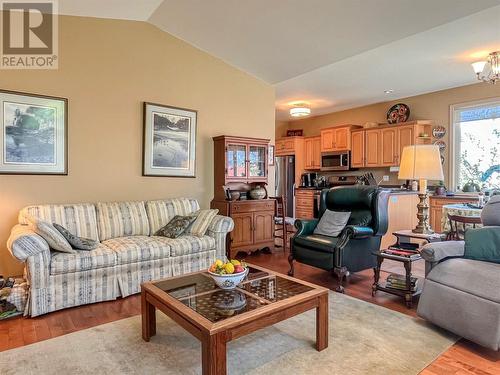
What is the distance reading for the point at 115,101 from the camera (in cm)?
407

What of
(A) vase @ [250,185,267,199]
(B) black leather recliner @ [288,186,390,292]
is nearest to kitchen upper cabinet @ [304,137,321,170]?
(A) vase @ [250,185,267,199]

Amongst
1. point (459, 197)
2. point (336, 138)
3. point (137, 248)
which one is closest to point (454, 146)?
point (459, 197)

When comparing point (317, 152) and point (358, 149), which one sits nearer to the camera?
point (358, 149)

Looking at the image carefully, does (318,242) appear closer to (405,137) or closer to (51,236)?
(51,236)

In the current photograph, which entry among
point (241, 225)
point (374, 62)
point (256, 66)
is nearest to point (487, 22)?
point (374, 62)

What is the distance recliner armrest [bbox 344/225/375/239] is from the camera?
3.28 m

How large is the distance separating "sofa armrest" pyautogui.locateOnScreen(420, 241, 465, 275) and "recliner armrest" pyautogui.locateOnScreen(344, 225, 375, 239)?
812 millimetres

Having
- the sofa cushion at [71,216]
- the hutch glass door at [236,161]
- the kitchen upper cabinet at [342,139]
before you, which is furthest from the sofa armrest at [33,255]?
the kitchen upper cabinet at [342,139]

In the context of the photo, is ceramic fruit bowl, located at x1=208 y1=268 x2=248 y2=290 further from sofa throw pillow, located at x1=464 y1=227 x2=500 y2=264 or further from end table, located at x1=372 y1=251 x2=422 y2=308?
sofa throw pillow, located at x1=464 y1=227 x2=500 y2=264

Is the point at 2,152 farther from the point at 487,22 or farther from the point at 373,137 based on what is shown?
the point at 373,137

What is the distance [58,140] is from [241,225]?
2.54 meters

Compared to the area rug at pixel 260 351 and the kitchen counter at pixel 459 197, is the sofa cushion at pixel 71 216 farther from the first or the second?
the kitchen counter at pixel 459 197

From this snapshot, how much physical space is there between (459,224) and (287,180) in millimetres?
4318

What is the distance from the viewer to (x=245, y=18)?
3.78 m
